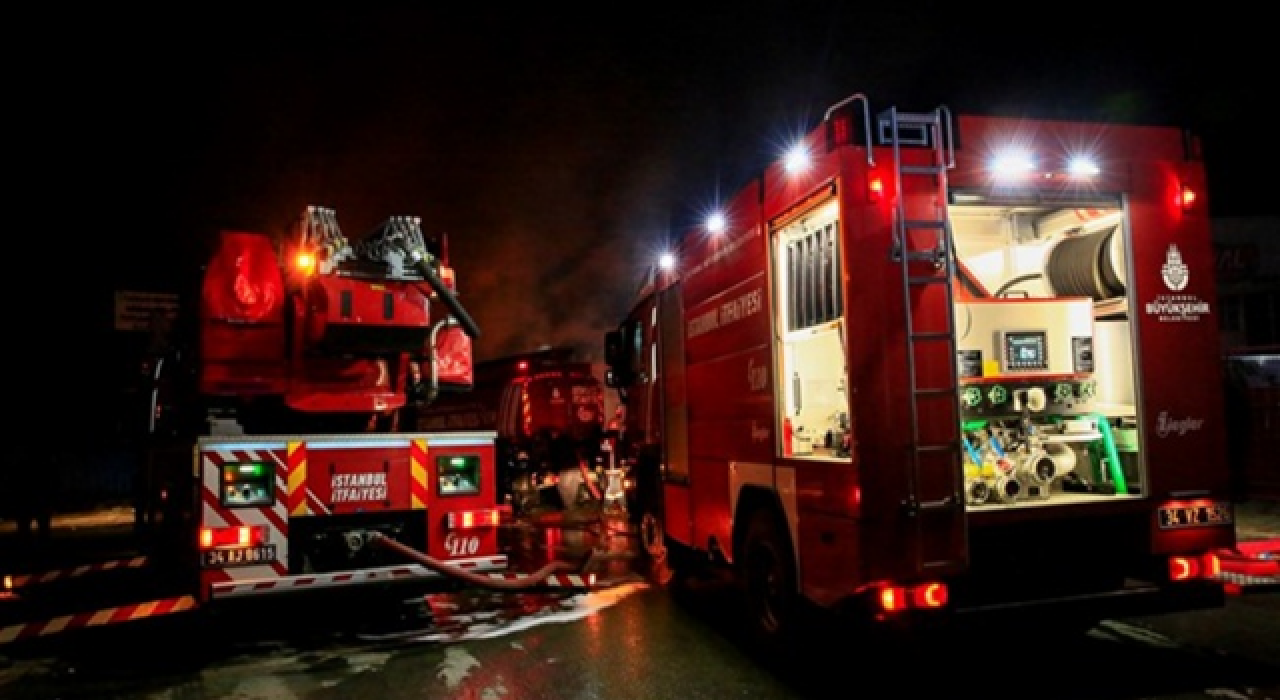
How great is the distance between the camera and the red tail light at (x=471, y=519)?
701 cm

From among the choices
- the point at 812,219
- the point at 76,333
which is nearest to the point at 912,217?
the point at 812,219

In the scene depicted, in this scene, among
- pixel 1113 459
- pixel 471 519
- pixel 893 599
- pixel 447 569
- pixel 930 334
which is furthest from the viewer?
pixel 471 519

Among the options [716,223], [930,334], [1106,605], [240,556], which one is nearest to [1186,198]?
[930,334]

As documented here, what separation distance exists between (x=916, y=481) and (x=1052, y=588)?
46.7 inches

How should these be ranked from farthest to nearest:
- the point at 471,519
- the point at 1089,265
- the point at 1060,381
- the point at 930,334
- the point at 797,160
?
Answer: the point at 471,519 → the point at 1089,265 → the point at 1060,381 → the point at 797,160 → the point at 930,334

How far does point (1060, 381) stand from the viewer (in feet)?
19.0

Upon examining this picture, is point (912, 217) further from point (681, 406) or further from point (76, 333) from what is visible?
point (76, 333)

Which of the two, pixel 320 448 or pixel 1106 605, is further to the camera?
pixel 320 448

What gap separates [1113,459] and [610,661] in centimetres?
347

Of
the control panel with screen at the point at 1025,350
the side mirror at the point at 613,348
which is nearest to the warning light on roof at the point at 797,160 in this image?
the control panel with screen at the point at 1025,350

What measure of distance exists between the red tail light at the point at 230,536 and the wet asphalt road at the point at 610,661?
526 millimetres

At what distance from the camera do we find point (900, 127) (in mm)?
5027

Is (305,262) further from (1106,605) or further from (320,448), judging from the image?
(1106,605)

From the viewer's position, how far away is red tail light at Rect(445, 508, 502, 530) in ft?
23.0
